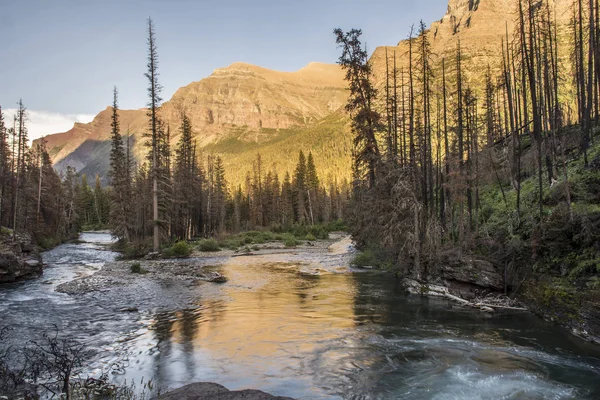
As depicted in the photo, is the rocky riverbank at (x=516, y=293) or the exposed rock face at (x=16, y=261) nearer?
the rocky riverbank at (x=516, y=293)

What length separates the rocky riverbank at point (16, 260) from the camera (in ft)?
66.0

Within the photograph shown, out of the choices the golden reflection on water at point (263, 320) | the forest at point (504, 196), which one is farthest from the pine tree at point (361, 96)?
the golden reflection on water at point (263, 320)

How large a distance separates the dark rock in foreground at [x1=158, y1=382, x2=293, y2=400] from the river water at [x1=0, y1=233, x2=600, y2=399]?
282 centimetres

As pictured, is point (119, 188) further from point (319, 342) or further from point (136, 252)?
point (319, 342)

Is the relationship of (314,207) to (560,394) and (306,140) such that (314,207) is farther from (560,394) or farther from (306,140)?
(306,140)

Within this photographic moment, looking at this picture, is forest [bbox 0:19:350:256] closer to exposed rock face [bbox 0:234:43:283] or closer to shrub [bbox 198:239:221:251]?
shrub [bbox 198:239:221:251]

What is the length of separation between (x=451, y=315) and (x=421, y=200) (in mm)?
9173

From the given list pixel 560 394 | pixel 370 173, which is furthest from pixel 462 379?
pixel 370 173

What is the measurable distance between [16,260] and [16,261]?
0.29 feet

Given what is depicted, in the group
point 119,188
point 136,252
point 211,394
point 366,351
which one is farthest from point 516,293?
point 119,188

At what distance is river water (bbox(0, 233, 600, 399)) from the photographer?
29.5ft

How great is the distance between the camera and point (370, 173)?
26344 millimetres

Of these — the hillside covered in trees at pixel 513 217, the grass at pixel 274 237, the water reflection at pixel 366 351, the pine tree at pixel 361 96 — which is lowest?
the water reflection at pixel 366 351

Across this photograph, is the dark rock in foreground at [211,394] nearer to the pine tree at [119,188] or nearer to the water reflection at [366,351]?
the water reflection at [366,351]
